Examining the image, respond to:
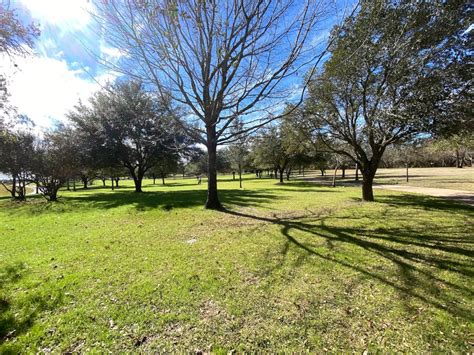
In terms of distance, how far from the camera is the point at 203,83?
894 centimetres

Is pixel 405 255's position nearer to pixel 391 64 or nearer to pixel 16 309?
pixel 16 309

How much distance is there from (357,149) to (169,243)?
1035 centimetres

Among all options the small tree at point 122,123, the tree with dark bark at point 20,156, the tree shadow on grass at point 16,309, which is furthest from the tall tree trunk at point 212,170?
the tree with dark bark at point 20,156

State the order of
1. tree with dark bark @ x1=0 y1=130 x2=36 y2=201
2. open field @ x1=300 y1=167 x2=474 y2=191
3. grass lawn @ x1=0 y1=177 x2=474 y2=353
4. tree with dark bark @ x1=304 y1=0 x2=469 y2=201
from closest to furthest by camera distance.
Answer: grass lawn @ x1=0 y1=177 x2=474 y2=353 → tree with dark bark @ x1=304 y1=0 x2=469 y2=201 → tree with dark bark @ x1=0 y1=130 x2=36 y2=201 → open field @ x1=300 y1=167 x2=474 y2=191

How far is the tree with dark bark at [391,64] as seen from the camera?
7222 millimetres

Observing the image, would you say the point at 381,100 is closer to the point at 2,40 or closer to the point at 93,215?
the point at 2,40

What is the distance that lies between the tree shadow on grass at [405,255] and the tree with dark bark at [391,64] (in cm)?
450

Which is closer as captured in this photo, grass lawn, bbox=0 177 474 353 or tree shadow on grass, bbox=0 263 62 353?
grass lawn, bbox=0 177 474 353

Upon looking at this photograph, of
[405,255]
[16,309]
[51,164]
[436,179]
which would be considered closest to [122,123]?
[51,164]

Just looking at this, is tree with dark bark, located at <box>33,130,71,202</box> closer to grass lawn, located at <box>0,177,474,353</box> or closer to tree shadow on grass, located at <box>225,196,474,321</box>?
grass lawn, located at <box>0,177,474,353</box>

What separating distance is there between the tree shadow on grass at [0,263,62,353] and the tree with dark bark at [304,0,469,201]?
29.8 ft

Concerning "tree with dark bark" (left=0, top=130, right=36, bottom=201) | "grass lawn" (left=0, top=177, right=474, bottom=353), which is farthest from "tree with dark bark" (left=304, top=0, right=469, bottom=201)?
"tree with dark bark" (left=0, top=130, right=36, bottom=201)

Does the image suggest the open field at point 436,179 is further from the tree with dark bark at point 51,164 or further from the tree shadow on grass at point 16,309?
the tree with dark bark at point 51,164

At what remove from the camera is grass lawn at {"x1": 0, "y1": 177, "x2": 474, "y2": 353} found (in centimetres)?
251
